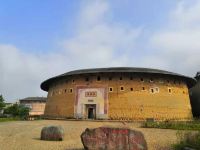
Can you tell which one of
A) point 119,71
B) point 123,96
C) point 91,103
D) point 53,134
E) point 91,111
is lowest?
point 53,134

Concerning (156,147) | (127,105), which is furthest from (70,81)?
(156,147)

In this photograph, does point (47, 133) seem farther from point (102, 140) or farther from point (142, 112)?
point (142, 112)

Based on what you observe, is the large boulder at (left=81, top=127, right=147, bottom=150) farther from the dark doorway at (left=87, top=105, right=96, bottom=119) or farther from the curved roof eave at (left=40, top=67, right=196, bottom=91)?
the dark doorway at (left=87, top=105, right=96, bottom=119)

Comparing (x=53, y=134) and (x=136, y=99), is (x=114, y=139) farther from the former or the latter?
(x=136, y=99)

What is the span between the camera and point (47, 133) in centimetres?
1037

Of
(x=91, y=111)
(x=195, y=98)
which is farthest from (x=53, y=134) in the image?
(x=195, y=98)

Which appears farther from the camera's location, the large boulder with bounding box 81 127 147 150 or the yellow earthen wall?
the yellow earthen wall

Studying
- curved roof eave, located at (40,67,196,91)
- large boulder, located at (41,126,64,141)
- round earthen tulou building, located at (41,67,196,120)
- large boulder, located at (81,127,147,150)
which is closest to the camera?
large boulder, located at (81,127,147,150)

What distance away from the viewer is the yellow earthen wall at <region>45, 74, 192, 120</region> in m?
26.3

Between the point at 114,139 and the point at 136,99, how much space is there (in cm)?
1920

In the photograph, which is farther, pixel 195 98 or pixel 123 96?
pixel 195 98

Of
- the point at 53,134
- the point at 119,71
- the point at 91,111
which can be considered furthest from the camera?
the point at 91,111

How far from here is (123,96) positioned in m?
26.7

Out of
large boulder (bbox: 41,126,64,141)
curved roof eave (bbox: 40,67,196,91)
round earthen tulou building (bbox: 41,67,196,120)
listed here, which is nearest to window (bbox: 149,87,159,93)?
round earthen tulou building (bbox: 41,67,196,120)
